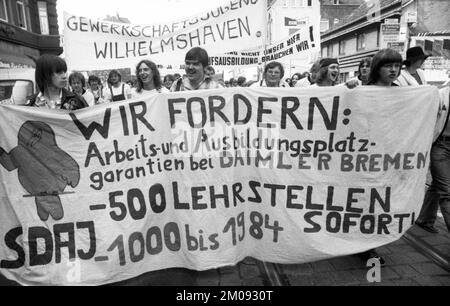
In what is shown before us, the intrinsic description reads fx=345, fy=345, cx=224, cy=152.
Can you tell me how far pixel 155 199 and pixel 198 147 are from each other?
55 centimetres

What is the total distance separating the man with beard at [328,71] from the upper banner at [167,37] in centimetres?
84

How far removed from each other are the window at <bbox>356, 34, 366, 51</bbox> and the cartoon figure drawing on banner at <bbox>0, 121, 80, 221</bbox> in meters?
26.5

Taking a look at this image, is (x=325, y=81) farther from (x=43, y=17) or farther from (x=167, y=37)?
(x=43, y=17)

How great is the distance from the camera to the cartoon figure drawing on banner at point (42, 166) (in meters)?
2.71

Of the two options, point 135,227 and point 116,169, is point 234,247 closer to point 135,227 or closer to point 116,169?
point 135,227

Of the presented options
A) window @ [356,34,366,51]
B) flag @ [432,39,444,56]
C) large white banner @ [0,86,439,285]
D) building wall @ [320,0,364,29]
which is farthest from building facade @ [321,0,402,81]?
large white banner @ [0,86,439,285]

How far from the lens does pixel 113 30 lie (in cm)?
427

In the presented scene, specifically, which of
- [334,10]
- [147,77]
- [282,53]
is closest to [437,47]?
[282,53]

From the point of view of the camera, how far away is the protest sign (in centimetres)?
549

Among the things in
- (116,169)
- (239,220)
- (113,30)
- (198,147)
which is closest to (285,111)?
(198,147)

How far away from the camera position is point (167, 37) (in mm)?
4375

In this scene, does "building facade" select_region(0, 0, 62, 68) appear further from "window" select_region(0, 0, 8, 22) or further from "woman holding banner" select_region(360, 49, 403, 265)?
"woman holding banner" select_region(360, 49, 403, 265)

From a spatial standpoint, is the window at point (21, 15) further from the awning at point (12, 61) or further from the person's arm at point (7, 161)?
the person's arm at point (7, 161)

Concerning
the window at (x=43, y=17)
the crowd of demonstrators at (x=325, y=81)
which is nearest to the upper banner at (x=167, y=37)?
the crowd of demonstrators at (x=325, y=81)
